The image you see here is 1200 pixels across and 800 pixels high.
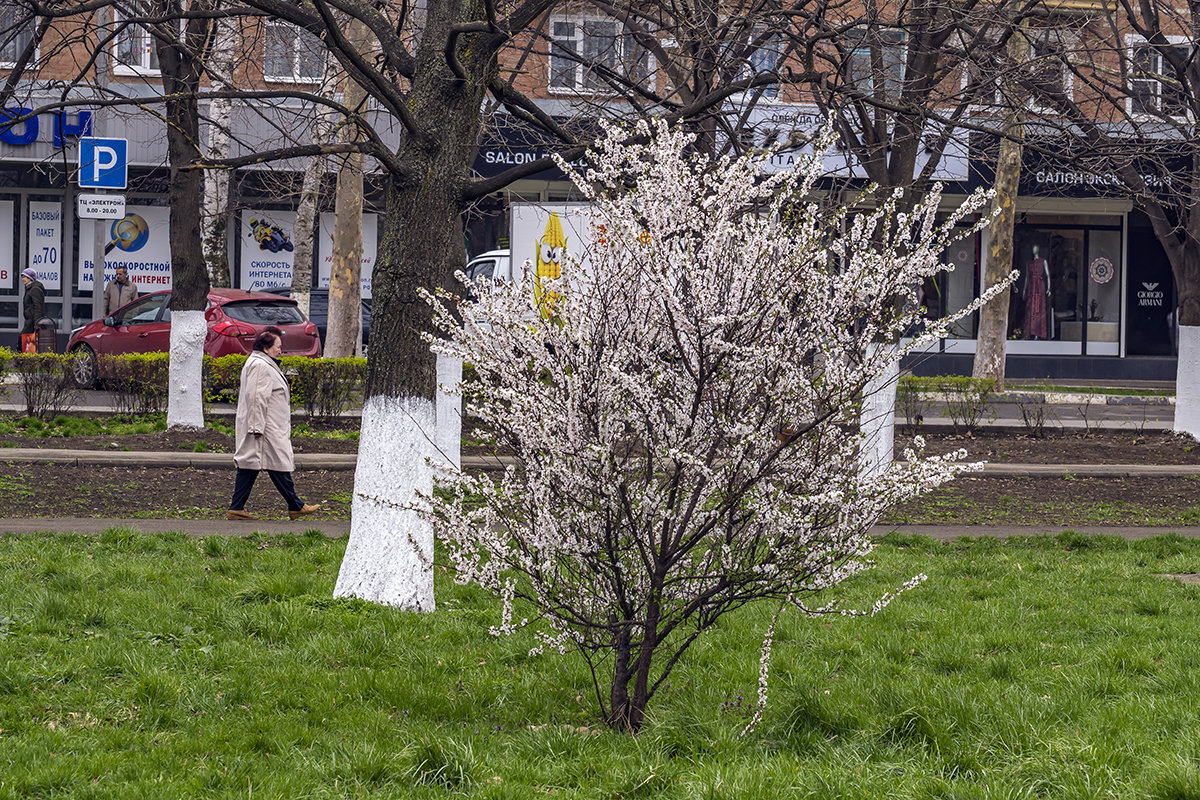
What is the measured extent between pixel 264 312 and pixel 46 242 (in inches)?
426

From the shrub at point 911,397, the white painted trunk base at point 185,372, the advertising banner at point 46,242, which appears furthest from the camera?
the advertising banner at point 46,242

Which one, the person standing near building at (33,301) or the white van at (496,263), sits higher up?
the white van at (496,263)

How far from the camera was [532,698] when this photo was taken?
16.7 ft

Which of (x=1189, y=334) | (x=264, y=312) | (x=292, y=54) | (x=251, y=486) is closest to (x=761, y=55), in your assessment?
(x=251, y=486)

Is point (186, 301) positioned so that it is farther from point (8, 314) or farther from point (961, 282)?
point (961, 282)

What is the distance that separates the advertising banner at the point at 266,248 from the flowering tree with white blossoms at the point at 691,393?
26.3m

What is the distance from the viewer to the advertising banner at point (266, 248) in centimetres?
2928

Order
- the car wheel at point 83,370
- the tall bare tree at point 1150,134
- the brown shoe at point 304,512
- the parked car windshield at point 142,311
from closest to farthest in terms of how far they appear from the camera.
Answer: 1. the tall bare tree at point 1150,134
2. the brown shoe at point 304,512
3. the car wheel at point 83,370
4. the parked car windshield at point 142,311

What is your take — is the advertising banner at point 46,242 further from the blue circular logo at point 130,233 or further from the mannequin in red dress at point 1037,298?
the mannequin in red dress at point 1037,298

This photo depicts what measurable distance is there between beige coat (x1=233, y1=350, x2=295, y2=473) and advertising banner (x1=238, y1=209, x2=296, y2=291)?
1985cm

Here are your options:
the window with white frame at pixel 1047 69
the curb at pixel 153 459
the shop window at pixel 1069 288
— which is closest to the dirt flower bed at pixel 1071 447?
the window with white frame at pixel 1047 69

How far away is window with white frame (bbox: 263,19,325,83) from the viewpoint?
1628 centimetres

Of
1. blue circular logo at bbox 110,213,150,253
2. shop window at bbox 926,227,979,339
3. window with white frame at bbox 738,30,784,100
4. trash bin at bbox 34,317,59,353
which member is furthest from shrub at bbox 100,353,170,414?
shop window at bbox 926,227,979,339

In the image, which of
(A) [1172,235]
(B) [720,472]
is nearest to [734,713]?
(B) [720,472]
